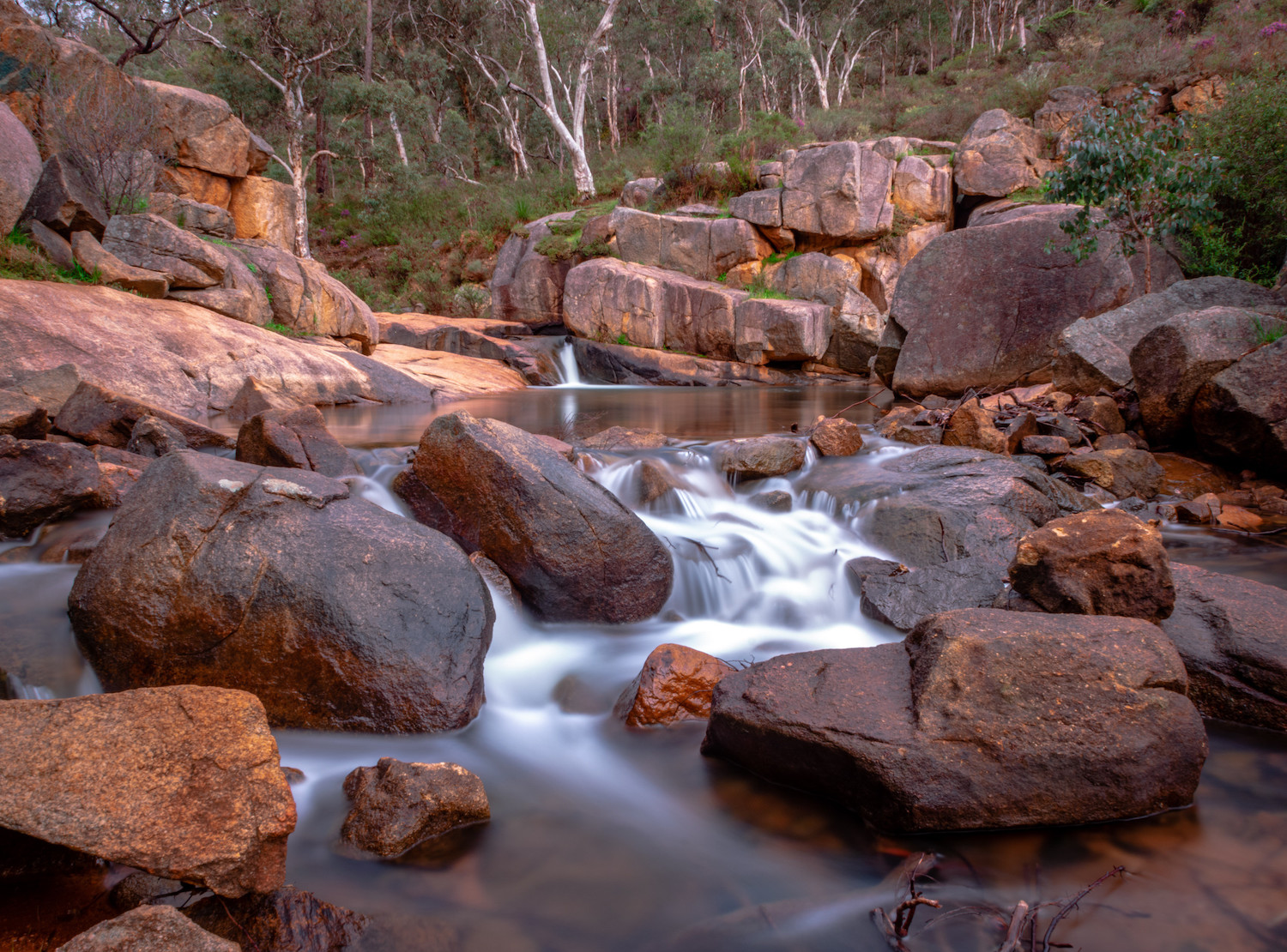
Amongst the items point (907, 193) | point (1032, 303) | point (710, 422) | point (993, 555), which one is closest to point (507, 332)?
point (710, 422)

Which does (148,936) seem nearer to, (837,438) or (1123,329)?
(837,438)

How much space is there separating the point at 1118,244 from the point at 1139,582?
803cm

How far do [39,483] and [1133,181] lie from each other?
36.7 feet

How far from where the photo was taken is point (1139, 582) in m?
3.42

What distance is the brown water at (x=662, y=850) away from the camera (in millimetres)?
2201

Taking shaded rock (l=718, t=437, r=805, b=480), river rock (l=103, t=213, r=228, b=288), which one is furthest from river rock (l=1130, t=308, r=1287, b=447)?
river rock (l=103, t=213, r=228, b=288)

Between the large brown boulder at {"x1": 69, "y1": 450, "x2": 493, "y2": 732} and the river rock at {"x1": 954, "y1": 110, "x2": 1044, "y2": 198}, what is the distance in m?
21.4

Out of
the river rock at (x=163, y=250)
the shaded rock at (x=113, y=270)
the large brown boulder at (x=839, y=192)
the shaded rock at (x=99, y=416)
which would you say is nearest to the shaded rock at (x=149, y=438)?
the shaded rock at (x=99, y=416)

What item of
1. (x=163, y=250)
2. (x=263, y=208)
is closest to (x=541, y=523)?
(x=163, y=250)

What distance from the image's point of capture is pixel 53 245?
31.0 feet

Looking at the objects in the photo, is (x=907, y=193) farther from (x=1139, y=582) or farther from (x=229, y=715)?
(x=229, y=715)

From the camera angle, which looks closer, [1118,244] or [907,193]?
[1118,244]

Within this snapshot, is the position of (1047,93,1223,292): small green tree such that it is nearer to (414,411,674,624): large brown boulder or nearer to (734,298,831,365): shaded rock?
(414,411,674,624): large brown boulder

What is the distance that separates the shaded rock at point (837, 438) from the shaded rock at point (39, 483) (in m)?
5.84
